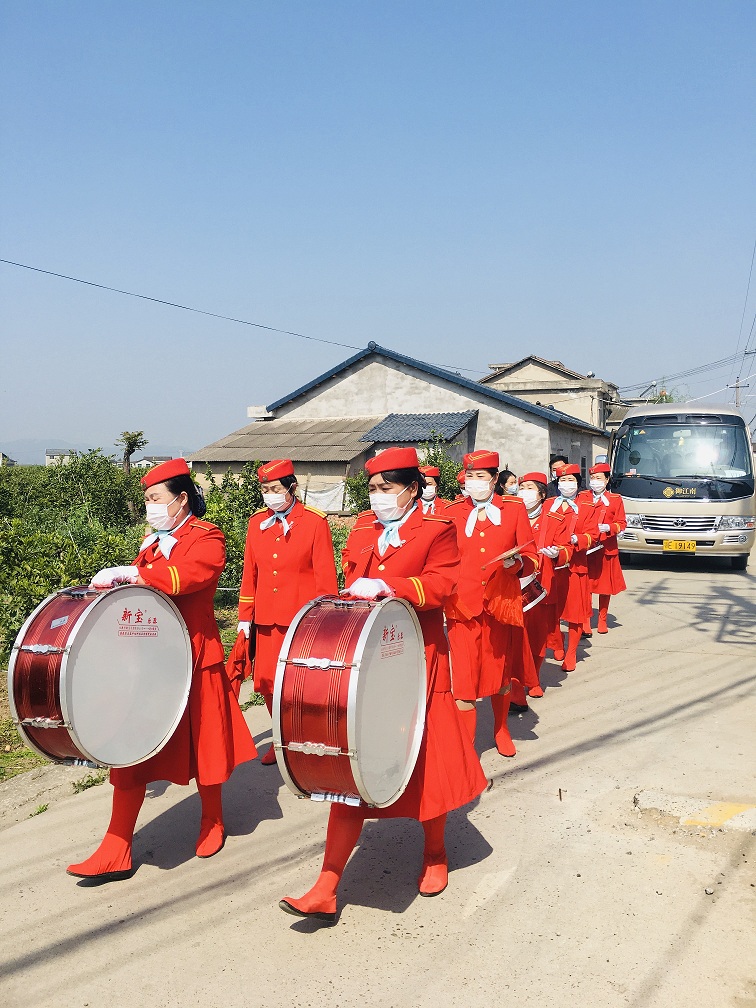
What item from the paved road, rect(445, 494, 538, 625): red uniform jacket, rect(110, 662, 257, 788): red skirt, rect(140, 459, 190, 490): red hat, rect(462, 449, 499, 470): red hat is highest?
rect(462, 449, 499, 470): red hat

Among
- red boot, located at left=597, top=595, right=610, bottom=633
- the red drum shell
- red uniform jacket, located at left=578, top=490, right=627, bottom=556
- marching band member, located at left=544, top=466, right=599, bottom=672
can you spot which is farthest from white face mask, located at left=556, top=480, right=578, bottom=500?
the red drum shell

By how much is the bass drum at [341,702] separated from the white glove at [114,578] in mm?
935

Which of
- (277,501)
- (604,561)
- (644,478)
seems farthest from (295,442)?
(277,501)

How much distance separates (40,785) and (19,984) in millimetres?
2098

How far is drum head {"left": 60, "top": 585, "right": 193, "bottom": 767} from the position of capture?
11.3 feet

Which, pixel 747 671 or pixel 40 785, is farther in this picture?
pixel 747 671

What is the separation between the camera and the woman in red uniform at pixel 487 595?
5059 millimetres

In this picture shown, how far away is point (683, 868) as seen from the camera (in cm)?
387

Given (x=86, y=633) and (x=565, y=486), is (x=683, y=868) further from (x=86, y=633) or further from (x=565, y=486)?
(x=565, y=486)

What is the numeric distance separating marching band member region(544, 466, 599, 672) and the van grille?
6342mm

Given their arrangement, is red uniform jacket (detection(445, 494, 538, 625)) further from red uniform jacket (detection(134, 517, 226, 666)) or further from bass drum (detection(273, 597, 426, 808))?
bass drum (detection(273, 597, 426, 808))

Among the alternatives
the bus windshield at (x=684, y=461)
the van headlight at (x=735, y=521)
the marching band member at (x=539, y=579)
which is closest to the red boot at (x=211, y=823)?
the marching band member at (x=539, y=579)

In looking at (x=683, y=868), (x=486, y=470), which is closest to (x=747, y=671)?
(x=486, y=470)

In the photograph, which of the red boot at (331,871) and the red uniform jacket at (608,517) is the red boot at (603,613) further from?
the red boot at (331,871)
